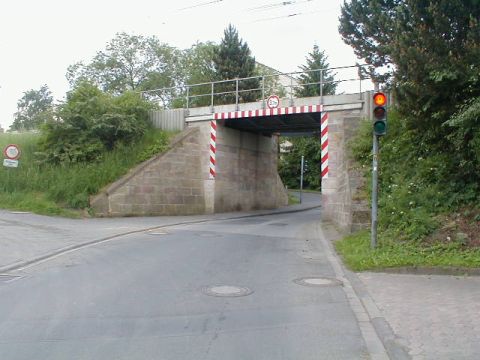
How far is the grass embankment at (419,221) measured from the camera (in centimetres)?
954

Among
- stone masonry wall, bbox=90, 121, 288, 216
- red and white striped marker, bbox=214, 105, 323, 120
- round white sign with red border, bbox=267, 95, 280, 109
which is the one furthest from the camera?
round white sign with red border, bbox=267, 95, 280, 109

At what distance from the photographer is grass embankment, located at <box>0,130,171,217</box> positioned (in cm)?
2058

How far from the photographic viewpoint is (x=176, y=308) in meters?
6.76

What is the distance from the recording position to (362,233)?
1325 cm

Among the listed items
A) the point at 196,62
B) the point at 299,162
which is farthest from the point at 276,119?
the point at 299,162

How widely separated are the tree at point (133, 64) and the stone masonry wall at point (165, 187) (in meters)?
26.6

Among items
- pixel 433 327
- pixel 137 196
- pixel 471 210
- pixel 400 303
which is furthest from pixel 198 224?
pixel 433 327

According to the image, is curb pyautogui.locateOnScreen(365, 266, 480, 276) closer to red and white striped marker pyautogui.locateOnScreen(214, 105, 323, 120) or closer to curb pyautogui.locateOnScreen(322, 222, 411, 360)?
curb pyautogui.locateOnScreen(322, 222, 411, 360)

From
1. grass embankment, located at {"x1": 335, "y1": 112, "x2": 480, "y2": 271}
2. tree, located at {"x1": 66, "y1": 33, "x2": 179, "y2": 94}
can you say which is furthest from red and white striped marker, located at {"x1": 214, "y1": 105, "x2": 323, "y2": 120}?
tree, located at {"x1": 66, "y1": 33, "x2": 179, "y2": 94}

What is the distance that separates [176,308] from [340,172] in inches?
586

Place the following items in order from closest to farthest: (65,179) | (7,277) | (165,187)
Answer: (7,277) < (65,179) < (165,187)

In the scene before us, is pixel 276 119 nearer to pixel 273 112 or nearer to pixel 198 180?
pixel 273 112

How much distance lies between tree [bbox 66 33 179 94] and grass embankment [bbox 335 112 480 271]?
37842mm

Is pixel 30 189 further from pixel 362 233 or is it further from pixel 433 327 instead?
pixel 433 327
